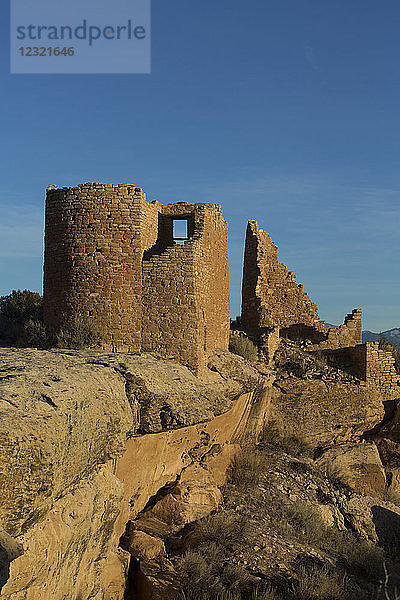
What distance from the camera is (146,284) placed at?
12148mm

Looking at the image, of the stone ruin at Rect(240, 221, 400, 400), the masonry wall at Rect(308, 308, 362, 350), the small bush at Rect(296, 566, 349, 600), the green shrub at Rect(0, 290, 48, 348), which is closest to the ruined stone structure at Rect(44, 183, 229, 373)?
the green shrub at Rect(0, 290, 48, 348)

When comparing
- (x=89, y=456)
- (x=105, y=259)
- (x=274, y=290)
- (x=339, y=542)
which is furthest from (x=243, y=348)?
(x=89, y=456)

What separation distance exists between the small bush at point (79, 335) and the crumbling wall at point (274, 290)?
7.24m

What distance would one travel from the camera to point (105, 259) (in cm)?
1220

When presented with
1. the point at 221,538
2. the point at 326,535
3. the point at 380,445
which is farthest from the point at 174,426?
the point at 380,445

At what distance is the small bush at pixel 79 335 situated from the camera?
1162 cm

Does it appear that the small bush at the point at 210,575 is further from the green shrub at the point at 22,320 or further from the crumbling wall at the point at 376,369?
the crumbling wall at the point at 376,369

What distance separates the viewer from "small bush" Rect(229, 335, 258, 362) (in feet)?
50.4

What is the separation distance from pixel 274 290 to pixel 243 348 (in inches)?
143

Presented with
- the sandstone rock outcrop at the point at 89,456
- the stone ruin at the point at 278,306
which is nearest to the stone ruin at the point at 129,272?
the sandstone rock outcrop at the point at 89,456

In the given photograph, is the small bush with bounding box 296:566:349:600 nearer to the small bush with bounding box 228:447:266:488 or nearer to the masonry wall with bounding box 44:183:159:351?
the small bush with bounding box 228:447:266:488

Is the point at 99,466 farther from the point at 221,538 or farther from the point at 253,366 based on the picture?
the point at 253,366

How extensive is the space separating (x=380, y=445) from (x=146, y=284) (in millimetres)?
8115

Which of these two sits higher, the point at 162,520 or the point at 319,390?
the point at 319,390
